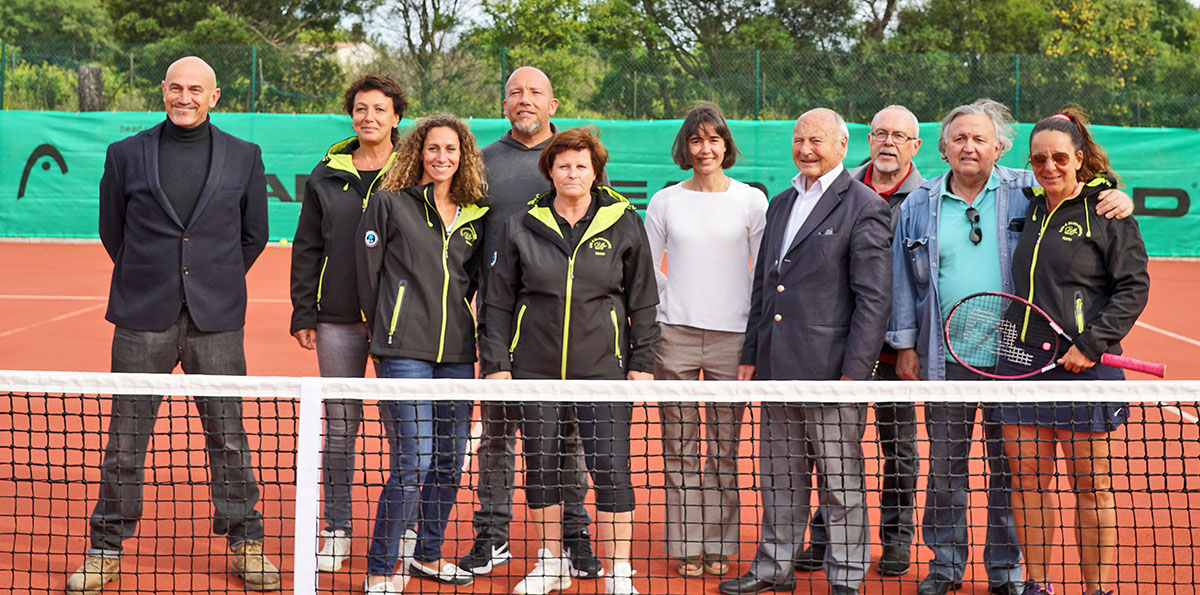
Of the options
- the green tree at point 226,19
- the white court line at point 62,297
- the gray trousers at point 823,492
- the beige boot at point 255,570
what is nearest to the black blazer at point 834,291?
the gray trousers at point 823,492

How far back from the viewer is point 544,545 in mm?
4223

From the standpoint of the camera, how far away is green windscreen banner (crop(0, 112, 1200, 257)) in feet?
54.2

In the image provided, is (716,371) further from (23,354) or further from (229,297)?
(23,354)

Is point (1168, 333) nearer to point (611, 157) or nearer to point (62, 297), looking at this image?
point (611, 157)

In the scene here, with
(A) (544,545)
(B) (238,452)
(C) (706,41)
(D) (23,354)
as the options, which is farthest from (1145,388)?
(C) (706,41)

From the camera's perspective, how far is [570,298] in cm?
409

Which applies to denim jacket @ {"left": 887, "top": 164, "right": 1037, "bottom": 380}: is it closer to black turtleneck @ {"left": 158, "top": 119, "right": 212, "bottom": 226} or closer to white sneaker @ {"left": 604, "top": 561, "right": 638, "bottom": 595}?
white sneaker @ {"left": 604, "top": 561, "right": 638, "bottom": 595}

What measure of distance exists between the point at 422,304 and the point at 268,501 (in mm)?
1618

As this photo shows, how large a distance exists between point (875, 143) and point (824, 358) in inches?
40.3

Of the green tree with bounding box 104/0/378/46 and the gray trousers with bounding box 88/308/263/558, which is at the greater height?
the green tree with bounding box 104/0/378/46

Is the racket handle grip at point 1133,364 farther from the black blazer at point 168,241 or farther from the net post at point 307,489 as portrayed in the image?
the black blazer at point 168,241

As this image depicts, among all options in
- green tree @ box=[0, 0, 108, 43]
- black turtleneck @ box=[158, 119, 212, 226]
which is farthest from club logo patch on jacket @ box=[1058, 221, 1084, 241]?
green tree @ box=[0, 0, 108, 43]

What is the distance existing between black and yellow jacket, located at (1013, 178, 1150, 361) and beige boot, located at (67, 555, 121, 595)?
3.49 meters

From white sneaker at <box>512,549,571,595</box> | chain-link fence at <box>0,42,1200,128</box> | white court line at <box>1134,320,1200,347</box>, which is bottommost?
white sneaker at <box>512,549,571,595</box>
